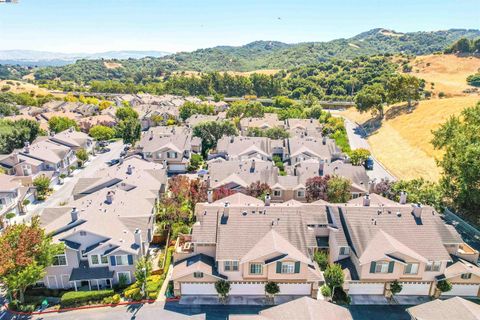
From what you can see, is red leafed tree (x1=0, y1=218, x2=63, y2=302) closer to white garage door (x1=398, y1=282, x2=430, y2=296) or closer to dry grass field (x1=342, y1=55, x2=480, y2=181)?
white garage door (x1=398, y1=282, x2=430, y2=296)

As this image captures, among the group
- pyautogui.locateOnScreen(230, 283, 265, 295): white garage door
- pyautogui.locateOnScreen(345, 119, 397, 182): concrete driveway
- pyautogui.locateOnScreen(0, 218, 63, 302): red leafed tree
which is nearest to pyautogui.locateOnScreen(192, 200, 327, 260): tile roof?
pyautogui.locateOnScreen(230, 283, 265, 295): white garage door

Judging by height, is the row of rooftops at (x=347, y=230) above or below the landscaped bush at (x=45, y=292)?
above

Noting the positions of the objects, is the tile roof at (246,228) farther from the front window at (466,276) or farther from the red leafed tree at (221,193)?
the front window at (466,276)

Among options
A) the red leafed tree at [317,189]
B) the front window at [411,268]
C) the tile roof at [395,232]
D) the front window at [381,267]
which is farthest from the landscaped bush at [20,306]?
the front window at [411,268]

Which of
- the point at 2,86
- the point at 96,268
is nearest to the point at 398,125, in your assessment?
the point at 96,268

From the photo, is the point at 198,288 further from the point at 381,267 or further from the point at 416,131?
the point at 416,131

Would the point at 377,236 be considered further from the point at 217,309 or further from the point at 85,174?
the point at 85,174

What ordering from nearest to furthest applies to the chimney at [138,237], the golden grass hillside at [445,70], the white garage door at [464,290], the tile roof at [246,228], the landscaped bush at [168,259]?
1. the tile roof at [246,228]
2. the white garage door at [464,290]
3. the chimney at [138,237]
4. the landscaped bush at [168,259]
5. the golden grass hillside at [445,70]
